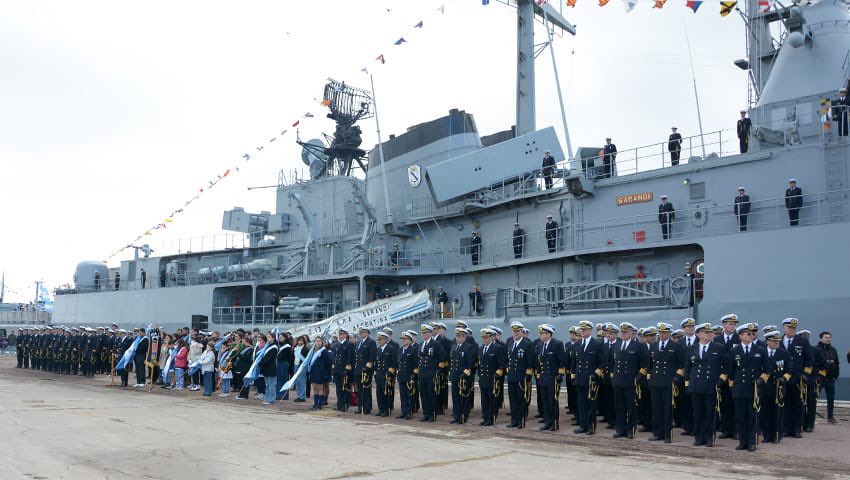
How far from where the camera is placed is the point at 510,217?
19.0m

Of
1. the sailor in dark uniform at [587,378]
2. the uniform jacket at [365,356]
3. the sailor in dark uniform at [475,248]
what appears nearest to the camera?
the sailor in dark uniform at [587,378]

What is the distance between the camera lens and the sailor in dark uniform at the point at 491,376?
1084 centimetres

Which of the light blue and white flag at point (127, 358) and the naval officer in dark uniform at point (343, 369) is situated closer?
the naval officer in dark uniform at point (343, 369)

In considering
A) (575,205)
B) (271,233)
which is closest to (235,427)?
(575,205)

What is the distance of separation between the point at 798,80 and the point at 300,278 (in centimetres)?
1491

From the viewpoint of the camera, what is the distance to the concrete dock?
6.73 m

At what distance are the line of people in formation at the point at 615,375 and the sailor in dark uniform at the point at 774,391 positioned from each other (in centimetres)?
1

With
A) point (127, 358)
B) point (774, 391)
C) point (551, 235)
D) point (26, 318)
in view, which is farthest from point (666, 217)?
point (26, 318)

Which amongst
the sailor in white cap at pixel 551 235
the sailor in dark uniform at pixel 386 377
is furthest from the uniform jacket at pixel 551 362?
the sailor in white cap at pixel 551 235

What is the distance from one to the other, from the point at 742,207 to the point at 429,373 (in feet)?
23.5

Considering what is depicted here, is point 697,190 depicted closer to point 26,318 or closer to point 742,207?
point 742,207

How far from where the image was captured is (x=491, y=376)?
10.8 m

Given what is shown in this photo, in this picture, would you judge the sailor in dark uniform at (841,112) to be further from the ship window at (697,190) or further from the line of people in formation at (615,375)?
the line of people in formation at (615,375)

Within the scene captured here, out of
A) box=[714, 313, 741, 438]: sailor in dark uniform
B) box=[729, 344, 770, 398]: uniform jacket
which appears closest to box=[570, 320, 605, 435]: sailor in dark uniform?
box=[714, 313, 741, 438]: sailor in dark uniform
